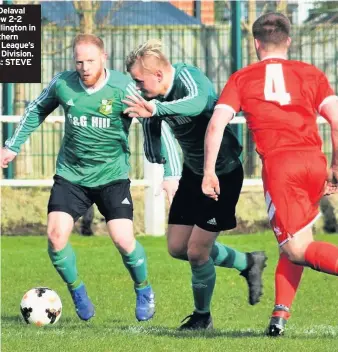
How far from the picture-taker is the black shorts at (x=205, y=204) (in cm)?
843

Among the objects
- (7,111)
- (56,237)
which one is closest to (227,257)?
(56,237)

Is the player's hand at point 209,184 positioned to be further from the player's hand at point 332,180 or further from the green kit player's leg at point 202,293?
the green kit player's leg at point 202,293

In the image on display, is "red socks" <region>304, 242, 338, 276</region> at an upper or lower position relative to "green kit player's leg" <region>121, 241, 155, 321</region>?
upper

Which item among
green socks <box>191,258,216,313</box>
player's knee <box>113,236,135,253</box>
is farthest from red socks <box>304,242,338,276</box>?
player's knee <box>113,236,135,253</box>

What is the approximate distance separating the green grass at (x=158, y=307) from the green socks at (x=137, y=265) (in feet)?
1.06

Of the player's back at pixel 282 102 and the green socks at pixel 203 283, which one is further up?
the player's back at pixel 282 102

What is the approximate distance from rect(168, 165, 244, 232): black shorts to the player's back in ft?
3.63

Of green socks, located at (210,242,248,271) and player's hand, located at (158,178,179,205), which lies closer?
player's hand, located at (158,178,179,205)

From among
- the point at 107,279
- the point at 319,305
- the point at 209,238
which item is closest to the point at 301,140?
the point at 209,238

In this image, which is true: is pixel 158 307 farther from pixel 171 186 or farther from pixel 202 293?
pixel 171 186

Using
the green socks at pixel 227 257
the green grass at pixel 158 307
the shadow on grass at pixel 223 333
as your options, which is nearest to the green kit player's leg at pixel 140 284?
the green grass at pixel 158 307

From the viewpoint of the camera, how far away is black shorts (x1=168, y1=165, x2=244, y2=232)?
843 cm

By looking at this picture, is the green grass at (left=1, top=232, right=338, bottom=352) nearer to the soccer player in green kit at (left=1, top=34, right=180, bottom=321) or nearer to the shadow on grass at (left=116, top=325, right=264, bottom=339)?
the shadow on grass at (left=116, top=325, right=264, bottom=339)

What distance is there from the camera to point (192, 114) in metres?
7.93
